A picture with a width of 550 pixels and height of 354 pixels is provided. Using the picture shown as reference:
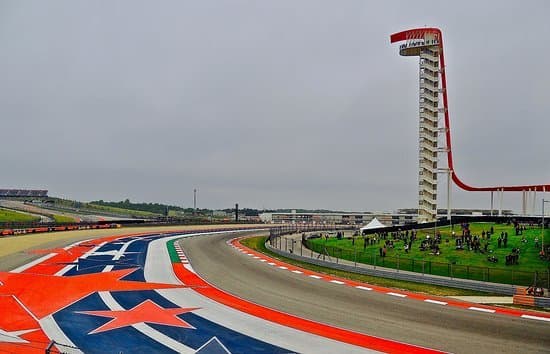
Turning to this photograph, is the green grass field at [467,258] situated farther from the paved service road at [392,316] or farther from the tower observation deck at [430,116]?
the tower observation deck at [430,116]

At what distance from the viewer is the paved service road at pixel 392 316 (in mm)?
13648

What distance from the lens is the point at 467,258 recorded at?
3291cm

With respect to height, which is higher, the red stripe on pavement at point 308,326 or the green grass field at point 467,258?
the green grass field at point 467,258

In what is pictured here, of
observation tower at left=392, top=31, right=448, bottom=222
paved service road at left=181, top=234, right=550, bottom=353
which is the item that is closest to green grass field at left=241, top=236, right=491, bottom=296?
paved service road at left=181, top=234, right=550, bottom=353

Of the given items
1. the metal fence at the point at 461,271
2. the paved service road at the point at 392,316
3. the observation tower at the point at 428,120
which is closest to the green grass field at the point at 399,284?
the metal fence at the point at 461,271

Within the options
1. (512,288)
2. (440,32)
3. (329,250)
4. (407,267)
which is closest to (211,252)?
(329,250)

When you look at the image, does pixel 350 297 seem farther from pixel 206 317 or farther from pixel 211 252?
pixel 211 252

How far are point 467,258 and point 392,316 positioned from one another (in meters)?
18.6

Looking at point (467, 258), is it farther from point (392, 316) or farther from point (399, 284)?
point (392, 316)

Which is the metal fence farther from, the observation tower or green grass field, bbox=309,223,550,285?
the observation tower

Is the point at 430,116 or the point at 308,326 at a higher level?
the point at 430,116

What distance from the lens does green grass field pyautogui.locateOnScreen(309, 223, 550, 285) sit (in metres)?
24.4

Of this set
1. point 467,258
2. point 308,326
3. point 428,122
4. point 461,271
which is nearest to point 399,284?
point 461,271

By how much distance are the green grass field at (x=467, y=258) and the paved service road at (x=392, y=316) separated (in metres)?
6.99
